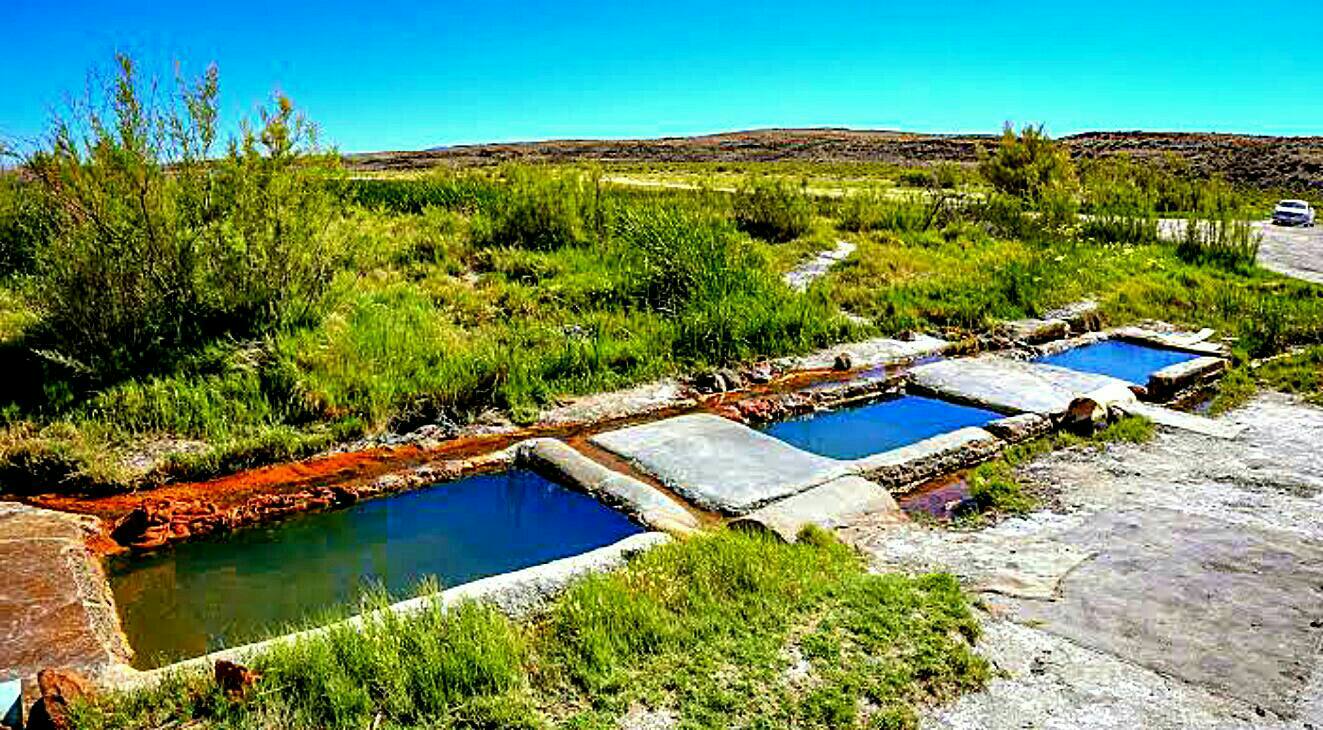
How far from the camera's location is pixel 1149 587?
3.90 meters

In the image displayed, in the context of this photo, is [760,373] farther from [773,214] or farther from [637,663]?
[773,214]

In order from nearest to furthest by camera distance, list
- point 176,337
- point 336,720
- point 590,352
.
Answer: point 336,720 → point 176,337 → point 590,352

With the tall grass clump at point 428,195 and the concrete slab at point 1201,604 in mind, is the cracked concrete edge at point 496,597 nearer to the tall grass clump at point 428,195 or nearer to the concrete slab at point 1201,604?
the concrete slab at point 1201,604

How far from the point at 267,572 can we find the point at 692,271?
5.78 meters

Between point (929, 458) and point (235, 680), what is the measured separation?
13.5 ft

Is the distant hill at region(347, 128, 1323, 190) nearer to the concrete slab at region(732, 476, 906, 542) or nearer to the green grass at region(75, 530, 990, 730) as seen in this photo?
the concrete slab at region(732, 476, 906, 542)

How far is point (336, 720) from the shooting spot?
2867mm

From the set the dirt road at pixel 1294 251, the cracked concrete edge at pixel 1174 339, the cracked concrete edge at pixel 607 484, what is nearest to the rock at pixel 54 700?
the cracked concrete edge at pixel 607 484

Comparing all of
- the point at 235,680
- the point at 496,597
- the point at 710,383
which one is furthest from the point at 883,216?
the point at 235,680

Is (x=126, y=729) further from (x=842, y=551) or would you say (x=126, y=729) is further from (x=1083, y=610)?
(x=1083, y=610)

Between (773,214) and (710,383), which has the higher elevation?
(773,214)

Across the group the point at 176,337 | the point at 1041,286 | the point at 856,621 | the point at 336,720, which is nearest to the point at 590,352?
the point at 176,337

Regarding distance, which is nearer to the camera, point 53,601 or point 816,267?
point 53,601

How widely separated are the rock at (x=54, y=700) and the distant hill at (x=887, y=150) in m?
40.4
